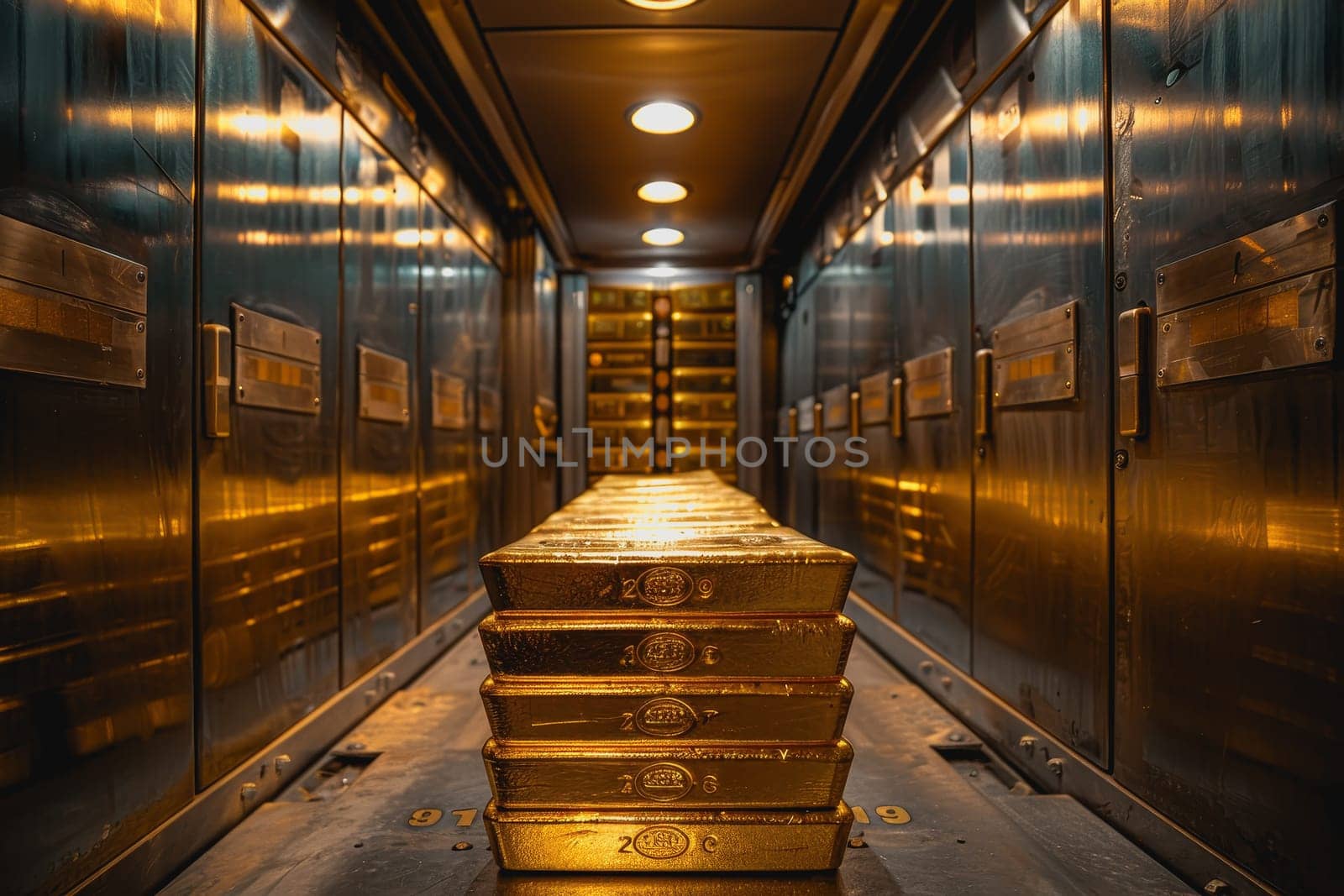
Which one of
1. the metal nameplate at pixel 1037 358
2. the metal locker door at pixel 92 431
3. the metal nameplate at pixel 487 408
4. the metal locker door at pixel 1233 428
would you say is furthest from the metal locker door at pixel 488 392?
the metal locker door at pixel 1233 428

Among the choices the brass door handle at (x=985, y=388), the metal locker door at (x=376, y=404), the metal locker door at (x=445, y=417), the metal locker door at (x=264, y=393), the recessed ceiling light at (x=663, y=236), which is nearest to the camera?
the metal locker door at (x=264, y=393)

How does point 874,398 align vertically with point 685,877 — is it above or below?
above

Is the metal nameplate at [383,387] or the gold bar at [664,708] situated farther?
the metal nameplate at [383,387]

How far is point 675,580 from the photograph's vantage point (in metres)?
1.59

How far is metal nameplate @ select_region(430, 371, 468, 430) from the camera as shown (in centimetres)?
403

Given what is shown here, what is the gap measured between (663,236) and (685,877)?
5.81 metres

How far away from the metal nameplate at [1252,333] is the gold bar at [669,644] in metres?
0.92

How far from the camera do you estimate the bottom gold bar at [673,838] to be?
1.63 metres

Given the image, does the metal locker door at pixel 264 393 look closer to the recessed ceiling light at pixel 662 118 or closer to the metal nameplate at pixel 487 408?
the recessed ceiling light at pixel 662 118

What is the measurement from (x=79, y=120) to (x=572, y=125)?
3.16 meters

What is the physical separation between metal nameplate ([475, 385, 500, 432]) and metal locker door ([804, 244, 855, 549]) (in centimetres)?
229

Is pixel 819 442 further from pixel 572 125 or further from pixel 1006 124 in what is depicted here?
→ pixel 1006 124

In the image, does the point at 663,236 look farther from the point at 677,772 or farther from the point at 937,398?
the point at 677,772

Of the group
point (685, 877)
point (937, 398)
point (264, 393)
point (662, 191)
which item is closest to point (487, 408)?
point (662, 191)
